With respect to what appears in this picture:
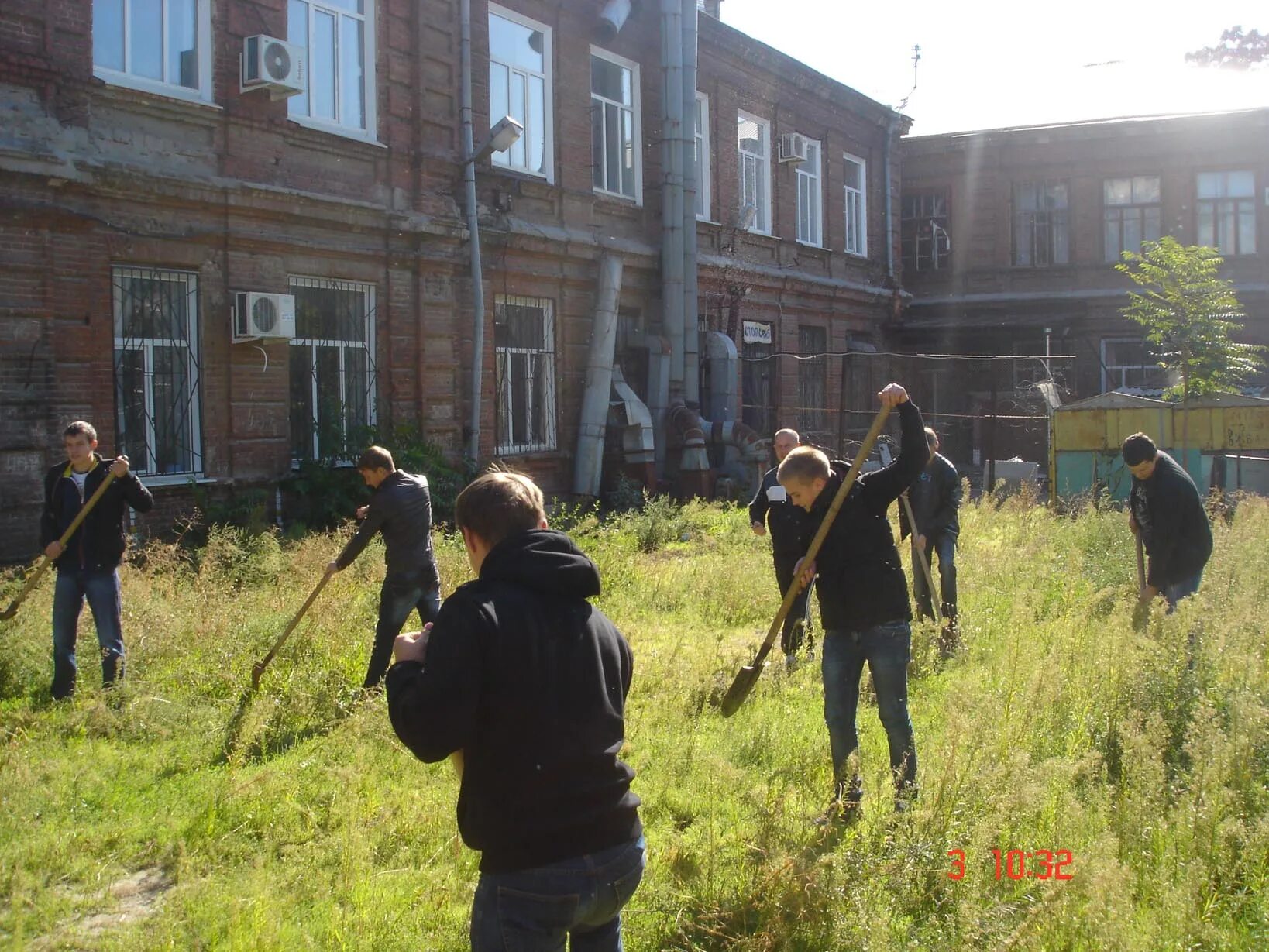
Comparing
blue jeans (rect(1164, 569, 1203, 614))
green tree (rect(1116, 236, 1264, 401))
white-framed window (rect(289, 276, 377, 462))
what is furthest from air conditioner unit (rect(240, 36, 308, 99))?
green tree (rect(1116, 236, 1264, 401))

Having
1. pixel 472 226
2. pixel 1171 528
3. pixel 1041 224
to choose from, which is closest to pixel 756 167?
pixel 472 226

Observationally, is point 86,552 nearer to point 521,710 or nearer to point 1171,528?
point 521,710

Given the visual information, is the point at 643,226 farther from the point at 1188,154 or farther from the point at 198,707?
the point at 1188,154

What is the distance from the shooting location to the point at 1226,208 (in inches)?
1025

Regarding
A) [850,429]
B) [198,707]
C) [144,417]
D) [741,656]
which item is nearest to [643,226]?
[850,429]

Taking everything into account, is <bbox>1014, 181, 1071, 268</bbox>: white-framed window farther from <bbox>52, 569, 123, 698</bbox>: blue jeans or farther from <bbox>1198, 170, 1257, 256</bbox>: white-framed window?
<bbox>52, 569, 123, 698</bbox>: blue jeans

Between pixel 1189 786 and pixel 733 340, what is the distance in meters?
15.1

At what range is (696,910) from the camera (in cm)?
399

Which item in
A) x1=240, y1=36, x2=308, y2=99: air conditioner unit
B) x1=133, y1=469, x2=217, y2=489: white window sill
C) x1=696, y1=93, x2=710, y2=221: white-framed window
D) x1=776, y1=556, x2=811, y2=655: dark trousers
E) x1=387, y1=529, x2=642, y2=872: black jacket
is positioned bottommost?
x1=776, y1=556, x2=811, y2=655: dark trousers

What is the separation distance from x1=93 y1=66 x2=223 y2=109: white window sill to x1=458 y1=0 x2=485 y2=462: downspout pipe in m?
A: 3.23

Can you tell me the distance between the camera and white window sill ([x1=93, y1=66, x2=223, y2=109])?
10398 millimetres

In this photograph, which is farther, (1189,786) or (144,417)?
(144,417)

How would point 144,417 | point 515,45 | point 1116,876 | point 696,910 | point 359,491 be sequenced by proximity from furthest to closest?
point 515,45, point 359,491, point 144,417, point 696,910, point 1116,876

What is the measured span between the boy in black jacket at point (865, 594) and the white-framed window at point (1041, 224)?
77.7ft
